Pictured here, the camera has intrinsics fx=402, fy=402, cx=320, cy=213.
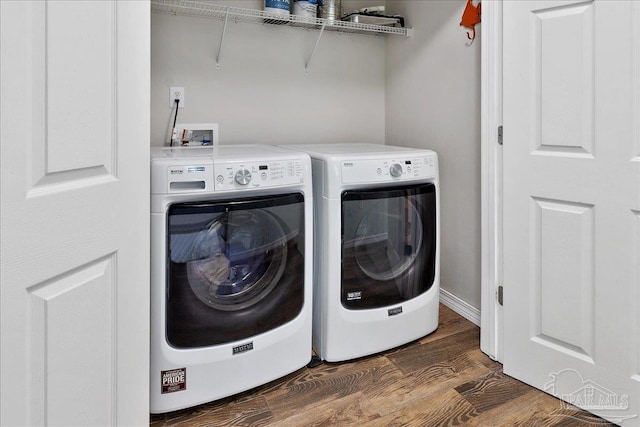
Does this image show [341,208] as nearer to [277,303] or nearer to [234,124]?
[277,303]

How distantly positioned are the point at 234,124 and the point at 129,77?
1.28 m

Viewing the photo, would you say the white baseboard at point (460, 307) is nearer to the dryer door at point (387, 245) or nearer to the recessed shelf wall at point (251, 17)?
the dryer door at point (387, 245)

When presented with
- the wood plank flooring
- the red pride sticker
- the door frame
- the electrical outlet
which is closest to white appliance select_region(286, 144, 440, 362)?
the wood plank flooring

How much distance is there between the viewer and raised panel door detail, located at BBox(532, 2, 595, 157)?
138 centimetres

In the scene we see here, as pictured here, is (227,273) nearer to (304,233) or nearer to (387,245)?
(304,233)

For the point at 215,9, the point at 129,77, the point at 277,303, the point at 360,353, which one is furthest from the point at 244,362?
the point at 215,9

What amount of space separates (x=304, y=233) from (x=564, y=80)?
1101 mm

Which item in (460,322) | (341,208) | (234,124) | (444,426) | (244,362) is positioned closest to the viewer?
(444,426)

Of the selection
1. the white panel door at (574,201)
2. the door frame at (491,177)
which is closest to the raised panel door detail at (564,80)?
the white panel door at (574,201)

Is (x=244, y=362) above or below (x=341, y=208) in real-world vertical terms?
below

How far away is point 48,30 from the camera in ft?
2.51

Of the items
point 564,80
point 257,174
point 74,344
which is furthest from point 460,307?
point 74,344

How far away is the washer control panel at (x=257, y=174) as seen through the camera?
141 cm

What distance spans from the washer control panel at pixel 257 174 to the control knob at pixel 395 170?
41 centimetres
